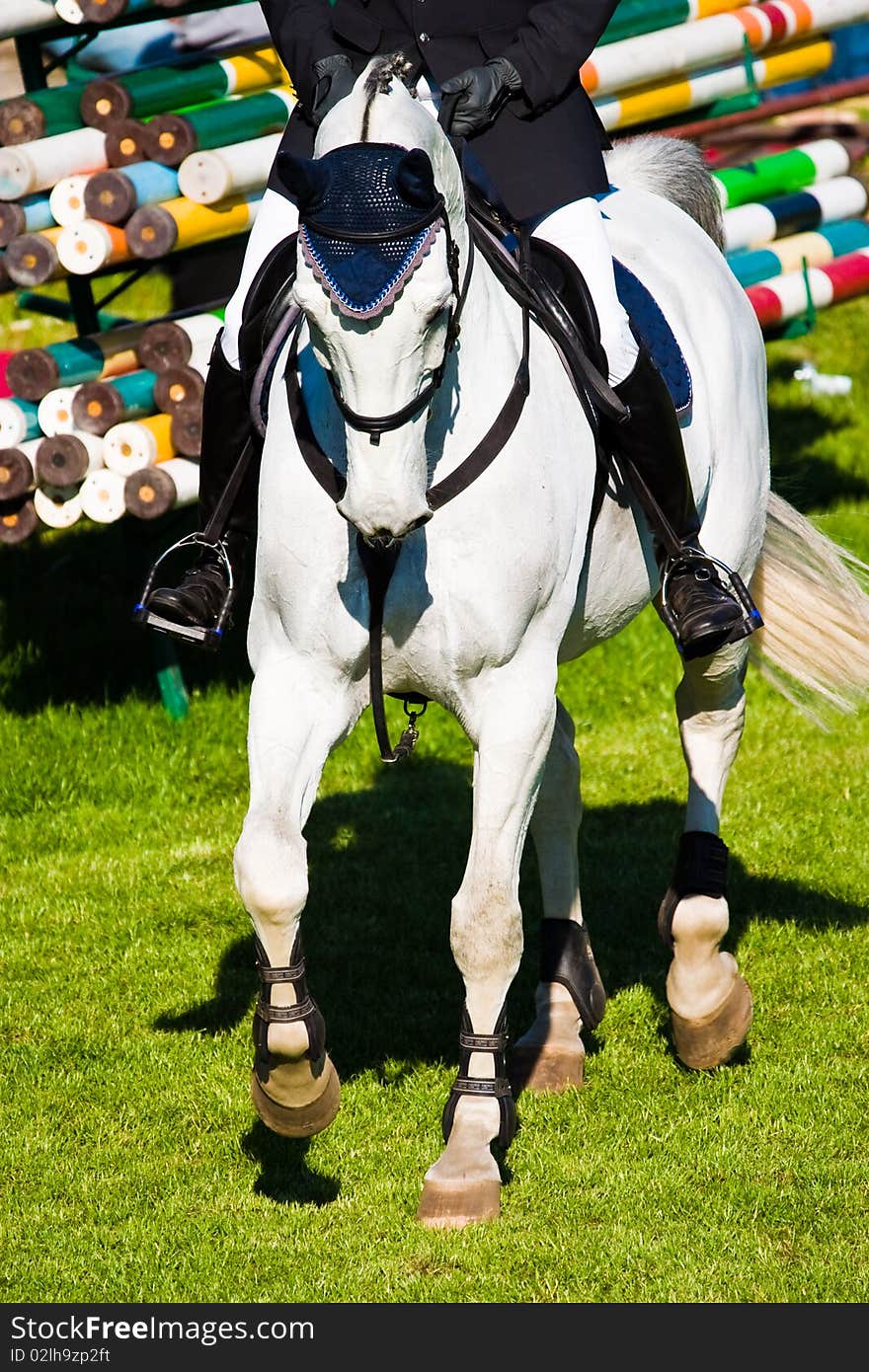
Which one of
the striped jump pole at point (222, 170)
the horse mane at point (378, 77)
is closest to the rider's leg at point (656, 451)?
the horse mane at point (378, 77)

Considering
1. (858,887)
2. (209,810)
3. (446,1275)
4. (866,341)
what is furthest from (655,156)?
(866,341)

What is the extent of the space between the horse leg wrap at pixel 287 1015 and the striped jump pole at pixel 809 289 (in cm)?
752

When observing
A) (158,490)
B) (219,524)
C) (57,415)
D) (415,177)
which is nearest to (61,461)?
(57,415)

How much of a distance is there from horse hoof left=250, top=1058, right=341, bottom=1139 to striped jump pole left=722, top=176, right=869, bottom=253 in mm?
8037

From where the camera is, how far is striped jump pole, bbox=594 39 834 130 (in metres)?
11.4

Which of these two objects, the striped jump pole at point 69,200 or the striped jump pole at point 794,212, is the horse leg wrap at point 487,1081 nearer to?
the striped jump pole at point 69,200

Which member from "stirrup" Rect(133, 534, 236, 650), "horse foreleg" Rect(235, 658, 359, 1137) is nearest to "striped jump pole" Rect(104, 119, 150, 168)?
"stirrup" Rect(133, 534, 236, 650)

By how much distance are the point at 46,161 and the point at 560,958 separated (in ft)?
15.7

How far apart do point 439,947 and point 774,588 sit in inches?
74.2

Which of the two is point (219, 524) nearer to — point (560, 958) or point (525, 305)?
point (525, 305)

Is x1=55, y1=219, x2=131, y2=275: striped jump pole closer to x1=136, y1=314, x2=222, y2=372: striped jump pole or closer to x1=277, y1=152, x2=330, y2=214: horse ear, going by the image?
x1=136, y1=314, x2=222, y2=372: striped jump pole

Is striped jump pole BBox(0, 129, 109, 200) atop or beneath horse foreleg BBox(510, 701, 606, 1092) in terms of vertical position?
atop

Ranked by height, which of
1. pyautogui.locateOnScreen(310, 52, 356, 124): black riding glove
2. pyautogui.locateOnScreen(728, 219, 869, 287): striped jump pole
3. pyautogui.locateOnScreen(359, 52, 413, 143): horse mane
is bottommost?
pyautogui.locateOnScreen(728, 219, 869, 287): striped jump pole

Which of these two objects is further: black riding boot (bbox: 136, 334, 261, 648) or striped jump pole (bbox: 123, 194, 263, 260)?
striped jump pole (bbox: 123, 194, 263, 260)
